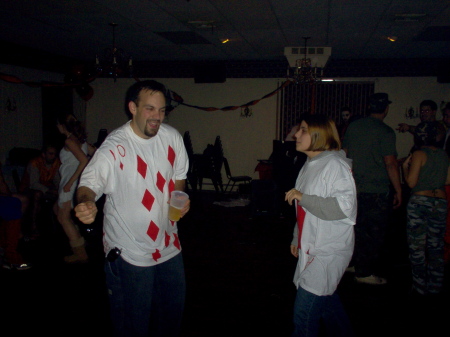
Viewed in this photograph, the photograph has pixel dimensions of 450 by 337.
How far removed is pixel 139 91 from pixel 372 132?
7.73 ft

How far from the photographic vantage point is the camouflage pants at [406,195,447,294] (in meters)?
3.18

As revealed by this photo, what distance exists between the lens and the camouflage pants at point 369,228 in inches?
143

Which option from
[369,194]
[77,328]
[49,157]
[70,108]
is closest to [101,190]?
[77,328]

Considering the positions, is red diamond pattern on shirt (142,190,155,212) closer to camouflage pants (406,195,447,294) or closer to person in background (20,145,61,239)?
camouflage pants (406,195,447,294)

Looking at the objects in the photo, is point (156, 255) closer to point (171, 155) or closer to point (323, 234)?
point (171, 155)

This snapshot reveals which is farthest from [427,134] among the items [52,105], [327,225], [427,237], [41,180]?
[52,105]

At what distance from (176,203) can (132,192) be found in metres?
0.23

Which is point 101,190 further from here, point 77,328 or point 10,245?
point 10,245

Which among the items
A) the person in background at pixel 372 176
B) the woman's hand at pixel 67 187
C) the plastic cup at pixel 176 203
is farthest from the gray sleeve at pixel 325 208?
the woman's hand at pixel 67 187

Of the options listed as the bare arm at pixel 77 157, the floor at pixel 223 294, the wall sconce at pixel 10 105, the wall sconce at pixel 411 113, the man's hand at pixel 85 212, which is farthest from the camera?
the wall sconce at pixel 411 113

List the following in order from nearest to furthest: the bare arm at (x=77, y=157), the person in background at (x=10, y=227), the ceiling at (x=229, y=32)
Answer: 1. the person in background at (x=10, y=227)
2. the bare arm at (x=77, y=157)
3. the ceiling at (x=229, y=32)

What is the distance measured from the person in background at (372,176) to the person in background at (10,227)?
3076 millimetres

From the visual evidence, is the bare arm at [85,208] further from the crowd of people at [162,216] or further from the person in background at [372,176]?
the person in background at [372,176]

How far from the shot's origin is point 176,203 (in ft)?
6.62
